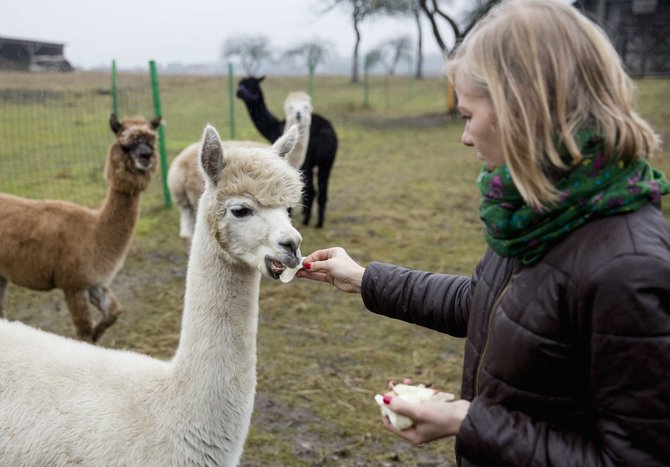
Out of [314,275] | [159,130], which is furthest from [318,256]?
[159,130]

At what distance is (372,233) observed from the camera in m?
7.50

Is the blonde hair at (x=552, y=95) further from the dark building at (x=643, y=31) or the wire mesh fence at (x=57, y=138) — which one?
the dark building at (x=643, y=31)

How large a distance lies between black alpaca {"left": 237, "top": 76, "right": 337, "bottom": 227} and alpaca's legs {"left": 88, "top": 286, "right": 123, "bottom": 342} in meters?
3.47

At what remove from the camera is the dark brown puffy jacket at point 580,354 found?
0.96 metres

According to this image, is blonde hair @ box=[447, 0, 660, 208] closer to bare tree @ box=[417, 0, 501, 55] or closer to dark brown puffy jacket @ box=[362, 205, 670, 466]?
dark brown puffy jacket @ box=[362, 205, 670, 466]

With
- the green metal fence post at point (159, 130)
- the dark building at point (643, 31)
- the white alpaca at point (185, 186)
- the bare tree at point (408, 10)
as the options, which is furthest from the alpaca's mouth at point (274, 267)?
the bare tree at point (408, 10)

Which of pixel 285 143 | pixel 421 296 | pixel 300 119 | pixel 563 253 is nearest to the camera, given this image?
pixel 563 253

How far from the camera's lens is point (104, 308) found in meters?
4.26

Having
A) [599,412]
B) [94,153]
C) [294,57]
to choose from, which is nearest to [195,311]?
[599,412]

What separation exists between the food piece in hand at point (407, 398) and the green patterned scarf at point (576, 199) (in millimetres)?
342

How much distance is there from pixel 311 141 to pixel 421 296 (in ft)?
21.3

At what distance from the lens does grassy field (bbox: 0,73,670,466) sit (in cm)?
345

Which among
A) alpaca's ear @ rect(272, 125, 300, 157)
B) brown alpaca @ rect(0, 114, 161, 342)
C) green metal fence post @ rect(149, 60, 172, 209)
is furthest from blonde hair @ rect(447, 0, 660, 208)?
green metal fence post @ rect(149, 60, 172, 209)

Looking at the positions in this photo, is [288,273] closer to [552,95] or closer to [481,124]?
[481,124]
